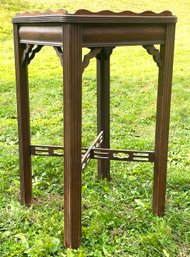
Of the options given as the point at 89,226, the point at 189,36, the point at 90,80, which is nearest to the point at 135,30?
the point at 89,226

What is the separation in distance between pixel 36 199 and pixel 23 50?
3.78 feet

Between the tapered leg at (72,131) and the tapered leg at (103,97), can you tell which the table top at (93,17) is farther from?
the tapered leg at (103,97)

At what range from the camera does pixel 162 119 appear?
2703 mm

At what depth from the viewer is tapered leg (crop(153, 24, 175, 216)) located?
2570 millimetres

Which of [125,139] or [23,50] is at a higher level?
[23,50]

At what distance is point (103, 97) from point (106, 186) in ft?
2.39

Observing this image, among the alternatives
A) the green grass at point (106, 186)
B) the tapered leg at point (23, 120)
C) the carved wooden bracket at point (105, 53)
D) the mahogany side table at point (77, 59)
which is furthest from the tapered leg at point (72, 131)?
the carved wooden bracket at point (105, 53)

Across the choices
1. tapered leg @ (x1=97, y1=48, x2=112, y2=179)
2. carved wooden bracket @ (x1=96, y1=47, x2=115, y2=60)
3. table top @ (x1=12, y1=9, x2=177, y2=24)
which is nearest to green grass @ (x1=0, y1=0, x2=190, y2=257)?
tapered leg @ (x1=97, y1=48, x2=112, y2=179)

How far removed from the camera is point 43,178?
3457 millimetres

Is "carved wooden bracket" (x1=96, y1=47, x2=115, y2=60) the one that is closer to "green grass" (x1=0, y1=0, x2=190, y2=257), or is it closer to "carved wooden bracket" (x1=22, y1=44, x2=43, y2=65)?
"carved wooden bracket" (x1=22, y1=44, x2=43, y2=65)

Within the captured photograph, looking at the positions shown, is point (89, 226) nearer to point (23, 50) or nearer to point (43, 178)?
point (43, 178)

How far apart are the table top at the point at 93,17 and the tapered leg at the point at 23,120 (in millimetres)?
266

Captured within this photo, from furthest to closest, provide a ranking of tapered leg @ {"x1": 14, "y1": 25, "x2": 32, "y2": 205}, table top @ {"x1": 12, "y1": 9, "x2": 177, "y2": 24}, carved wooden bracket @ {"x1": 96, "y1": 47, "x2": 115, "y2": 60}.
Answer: carved wooden bracket @ {"x1": 96, "y1": 47, "x2": 115, "y2": 60}, tapered leg @ {"x1": 14, "y1": 25, "x2": 32, "y2": 205}, table top @ {"x1": 12, "y1": 9, "x2": 177, "y2": 24}

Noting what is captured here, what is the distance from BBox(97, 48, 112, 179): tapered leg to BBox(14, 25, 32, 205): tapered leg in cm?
61
